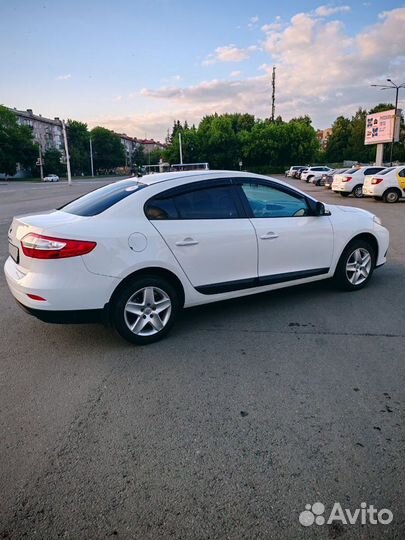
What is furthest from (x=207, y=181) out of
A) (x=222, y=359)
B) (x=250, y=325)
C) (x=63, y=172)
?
(x=63, y=172)

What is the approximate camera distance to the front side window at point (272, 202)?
441 cm

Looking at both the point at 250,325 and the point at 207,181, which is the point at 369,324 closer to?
the point at 250,325

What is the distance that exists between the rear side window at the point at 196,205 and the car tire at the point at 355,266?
5.80ft

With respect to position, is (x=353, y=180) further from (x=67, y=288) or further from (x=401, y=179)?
(x=67, y=288)

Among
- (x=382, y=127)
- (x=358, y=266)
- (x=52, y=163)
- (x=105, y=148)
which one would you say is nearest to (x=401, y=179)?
(x=358, y=266)

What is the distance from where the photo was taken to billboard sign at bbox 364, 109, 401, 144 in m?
40.6

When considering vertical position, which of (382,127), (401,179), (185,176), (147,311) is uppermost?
→ (382,127)

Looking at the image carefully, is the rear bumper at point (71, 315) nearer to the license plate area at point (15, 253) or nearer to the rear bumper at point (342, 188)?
the license plate area at point (15, 253)

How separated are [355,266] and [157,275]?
113 inches

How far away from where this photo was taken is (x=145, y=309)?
3.75 m

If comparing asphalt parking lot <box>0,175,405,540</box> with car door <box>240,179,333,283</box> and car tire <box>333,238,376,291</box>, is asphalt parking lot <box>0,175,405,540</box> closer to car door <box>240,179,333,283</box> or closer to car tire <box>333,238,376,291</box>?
car door <box>240,179,333,283</box>

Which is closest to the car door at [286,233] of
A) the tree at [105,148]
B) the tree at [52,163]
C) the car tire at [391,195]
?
the car tire at [391,195]

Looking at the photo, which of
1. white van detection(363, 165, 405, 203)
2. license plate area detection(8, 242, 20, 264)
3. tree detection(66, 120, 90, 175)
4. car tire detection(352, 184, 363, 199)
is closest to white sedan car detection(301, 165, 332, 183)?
car tire detection(352, 184, 363, 199)

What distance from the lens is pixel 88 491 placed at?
209 centimetres
